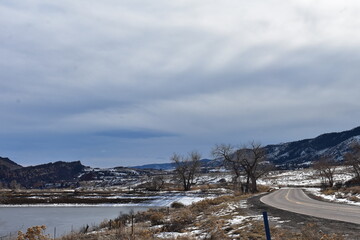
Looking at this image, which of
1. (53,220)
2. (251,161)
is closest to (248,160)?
(251,161)

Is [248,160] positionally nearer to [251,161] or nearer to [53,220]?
[251,161]

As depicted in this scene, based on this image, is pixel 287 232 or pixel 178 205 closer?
pixel 287 232

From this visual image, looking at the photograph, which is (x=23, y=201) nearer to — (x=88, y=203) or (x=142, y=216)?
(x=88, y=203)

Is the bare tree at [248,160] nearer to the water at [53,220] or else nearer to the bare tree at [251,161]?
the bare tree at [251,161]

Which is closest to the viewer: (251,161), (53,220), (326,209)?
(326,209)

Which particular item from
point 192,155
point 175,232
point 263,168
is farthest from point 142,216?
point 192,155

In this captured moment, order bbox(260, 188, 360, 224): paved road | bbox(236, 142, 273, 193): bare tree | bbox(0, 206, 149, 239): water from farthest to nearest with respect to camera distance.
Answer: bbox(236, 142, 273, 193): bare tree → bbox(0, 206, 149, 239): water → bbox(260, 188, 360, 224): paved road

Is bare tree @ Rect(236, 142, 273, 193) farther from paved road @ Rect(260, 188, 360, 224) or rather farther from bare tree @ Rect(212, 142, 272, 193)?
paved road @ Rect(260, 188, 360, 224)

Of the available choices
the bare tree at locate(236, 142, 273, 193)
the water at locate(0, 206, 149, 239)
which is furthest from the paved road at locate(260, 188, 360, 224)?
the bare tree at locate(236, 142, 273, 193)

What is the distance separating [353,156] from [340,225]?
58.6 m

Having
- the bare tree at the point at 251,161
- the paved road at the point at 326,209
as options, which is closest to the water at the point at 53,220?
the paved road at the point at 326,209

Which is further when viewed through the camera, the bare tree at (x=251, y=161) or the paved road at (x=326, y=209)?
the bare tree at (x=251, y=161)

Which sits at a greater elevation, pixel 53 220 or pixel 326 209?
pixel 326 209

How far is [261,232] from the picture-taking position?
1380 cm
